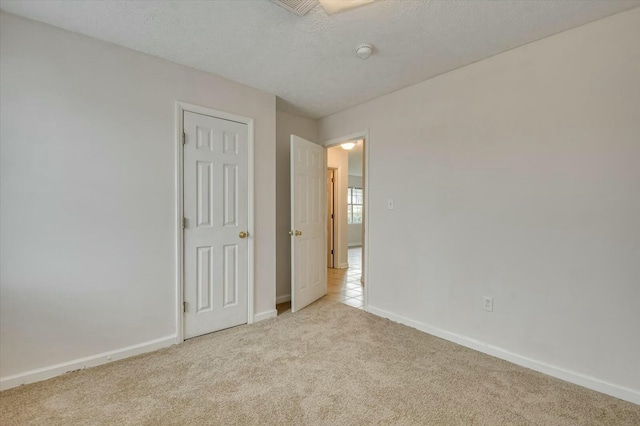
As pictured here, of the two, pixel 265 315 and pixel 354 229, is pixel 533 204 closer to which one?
pixel 265 315

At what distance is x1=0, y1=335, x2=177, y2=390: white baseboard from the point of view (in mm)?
1864

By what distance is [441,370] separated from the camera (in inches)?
82.1

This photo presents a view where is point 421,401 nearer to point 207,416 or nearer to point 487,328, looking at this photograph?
point 487,328

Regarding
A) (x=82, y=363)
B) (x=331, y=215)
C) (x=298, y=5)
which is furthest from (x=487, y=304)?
(x=331, y=215)

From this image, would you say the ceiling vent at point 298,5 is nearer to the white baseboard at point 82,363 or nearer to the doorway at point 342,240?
the doorway at point 342,240

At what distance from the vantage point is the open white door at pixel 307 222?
329 cm

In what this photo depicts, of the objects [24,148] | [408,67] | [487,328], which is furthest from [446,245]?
[24,148]

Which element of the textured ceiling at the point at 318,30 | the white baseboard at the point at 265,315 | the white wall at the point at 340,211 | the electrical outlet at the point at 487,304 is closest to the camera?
the textured ceiling at the point at 318,30

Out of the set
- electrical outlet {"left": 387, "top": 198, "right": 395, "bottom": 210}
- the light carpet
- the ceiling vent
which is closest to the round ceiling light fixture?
the ceiling vent

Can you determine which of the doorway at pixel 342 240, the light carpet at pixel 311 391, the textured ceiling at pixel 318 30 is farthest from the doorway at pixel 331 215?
the light carpet at pixel 311 391

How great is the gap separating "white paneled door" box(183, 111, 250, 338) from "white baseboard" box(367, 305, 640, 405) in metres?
1.78

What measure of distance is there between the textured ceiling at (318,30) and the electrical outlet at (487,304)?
198 centimetres

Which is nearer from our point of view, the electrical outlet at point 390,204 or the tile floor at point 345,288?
the electrical outlet at point 390,204

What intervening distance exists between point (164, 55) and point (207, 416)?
8.58ft
